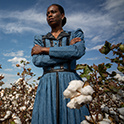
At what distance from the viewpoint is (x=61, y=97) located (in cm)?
145

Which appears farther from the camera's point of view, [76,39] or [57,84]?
[76,39]

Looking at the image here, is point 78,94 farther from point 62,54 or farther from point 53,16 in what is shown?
point 53,16

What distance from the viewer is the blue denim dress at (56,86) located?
4.47ft

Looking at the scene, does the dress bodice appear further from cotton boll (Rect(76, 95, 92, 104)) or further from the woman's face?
cotton boll (Rect(76, 95, 92, 104))

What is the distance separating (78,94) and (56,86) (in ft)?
3.00

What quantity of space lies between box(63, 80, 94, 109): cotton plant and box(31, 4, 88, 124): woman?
834mm

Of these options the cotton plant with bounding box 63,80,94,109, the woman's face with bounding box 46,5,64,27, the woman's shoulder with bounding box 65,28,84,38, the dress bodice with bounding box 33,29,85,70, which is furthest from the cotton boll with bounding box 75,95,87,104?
the woman's face with bounding box 46,5,64,27

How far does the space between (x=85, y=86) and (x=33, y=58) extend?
125 cm

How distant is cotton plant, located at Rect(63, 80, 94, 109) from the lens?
58 centimetres

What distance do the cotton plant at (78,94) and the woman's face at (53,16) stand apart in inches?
62.1

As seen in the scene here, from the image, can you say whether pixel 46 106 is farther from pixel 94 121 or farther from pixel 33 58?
pixel 94 121

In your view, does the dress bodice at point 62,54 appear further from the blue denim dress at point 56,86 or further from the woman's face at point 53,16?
the woman's face at point 53,16

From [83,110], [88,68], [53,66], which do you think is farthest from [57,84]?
[88,68]

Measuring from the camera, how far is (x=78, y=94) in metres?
0.62
